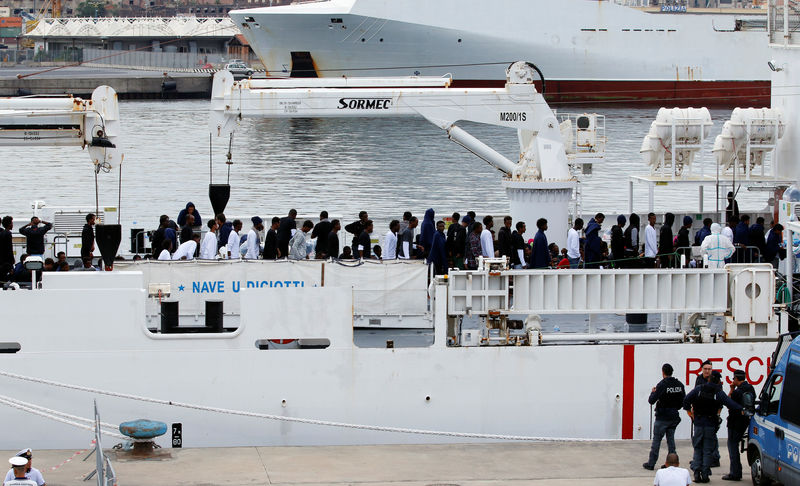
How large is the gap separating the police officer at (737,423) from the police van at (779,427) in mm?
76

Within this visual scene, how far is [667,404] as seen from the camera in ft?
32.2

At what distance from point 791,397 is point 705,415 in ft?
2.66

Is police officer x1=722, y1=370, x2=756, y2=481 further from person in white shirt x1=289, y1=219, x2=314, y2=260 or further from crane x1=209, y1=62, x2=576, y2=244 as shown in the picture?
crane x1=209, y1=62, x2=576, y2=244

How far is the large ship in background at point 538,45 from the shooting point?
66.8 metres

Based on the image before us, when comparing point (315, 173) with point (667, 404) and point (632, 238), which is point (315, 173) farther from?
point (667, 404)

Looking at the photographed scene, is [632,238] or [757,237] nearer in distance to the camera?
[757,237]

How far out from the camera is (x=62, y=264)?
40.9 feet

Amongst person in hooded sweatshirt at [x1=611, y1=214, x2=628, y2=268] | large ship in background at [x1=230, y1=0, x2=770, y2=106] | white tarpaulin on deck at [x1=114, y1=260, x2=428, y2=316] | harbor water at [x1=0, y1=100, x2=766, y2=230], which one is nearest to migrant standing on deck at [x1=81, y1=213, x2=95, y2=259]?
white tarpaulin on deck at [x1=114, y1=260, x2=428, y2=316]

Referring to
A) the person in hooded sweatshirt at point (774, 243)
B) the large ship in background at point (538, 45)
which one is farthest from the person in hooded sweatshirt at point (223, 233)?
the large ship in background at point (538, 45)

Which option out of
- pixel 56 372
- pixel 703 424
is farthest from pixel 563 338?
pixel 56 372

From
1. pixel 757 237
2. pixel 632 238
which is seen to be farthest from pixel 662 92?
pixel 757 237

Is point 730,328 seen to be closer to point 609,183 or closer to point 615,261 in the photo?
point 615,261

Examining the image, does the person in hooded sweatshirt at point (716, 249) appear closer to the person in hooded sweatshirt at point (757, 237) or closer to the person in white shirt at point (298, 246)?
the person in hooded sweatshirt at point (757, 237)

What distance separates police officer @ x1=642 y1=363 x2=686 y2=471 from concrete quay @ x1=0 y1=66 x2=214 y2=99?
6176 cm
